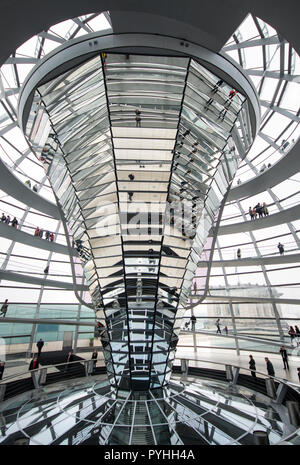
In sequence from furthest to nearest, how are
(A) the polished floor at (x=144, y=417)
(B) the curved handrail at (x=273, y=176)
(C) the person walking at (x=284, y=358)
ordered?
(C) the person walking at (x=284, y=358) < (B) the curved handrail at (x=273, y=176) < (A) the polished floor at (x=144, y=417)

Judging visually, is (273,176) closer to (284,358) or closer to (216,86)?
(216,86)

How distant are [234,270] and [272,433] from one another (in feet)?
56.7

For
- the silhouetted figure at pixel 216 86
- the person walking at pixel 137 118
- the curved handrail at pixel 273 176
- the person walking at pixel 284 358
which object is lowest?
the person walking at pixel 284 358

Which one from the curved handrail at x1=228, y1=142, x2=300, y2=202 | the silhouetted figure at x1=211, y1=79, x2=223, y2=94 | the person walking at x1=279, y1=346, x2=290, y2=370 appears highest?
the curved handrail at x1=228, y1=142, x2=300, y2=202

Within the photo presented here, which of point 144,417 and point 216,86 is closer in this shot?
point 144,417

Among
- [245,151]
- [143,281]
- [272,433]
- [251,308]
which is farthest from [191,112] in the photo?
[251,308]

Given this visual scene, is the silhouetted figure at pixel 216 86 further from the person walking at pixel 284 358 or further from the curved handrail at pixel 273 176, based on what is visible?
the person walking at pixel 284 358

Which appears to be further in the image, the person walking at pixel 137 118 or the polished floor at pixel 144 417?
the person walking at pixel 137 118

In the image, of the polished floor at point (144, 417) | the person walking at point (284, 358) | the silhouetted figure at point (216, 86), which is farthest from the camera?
the person walking at point (284, 358)

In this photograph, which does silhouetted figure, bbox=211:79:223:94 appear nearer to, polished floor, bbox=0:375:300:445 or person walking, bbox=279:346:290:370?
polished floor, bbox=0:375:300:445

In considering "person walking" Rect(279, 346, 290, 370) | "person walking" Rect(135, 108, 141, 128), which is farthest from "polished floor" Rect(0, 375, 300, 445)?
"person walking" Rect(135, 108, 141, 128)

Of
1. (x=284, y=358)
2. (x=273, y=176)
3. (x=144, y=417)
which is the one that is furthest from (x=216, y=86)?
(x=284, y=358)

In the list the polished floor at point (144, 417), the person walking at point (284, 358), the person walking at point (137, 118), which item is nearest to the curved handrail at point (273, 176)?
the person walking at point (137, 118)
